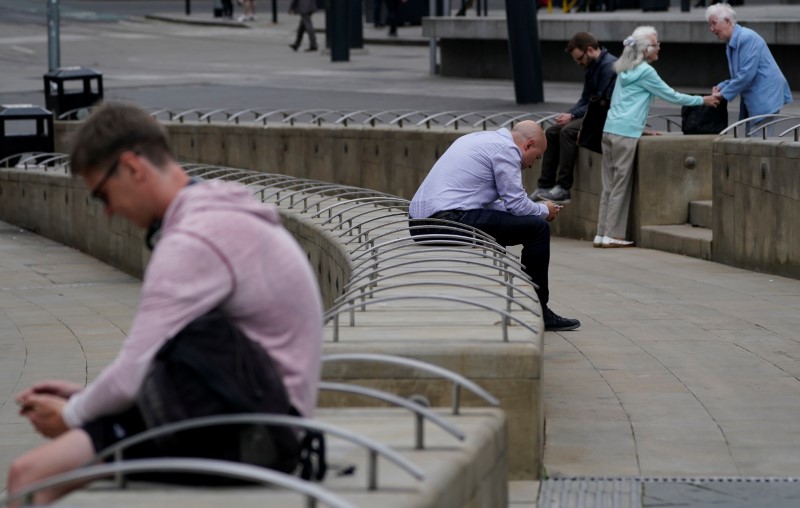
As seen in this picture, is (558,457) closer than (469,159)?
Yes

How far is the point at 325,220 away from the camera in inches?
463

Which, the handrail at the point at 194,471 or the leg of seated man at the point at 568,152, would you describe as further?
the leg of seated man at the point at 568,152

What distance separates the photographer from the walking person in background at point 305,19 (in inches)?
1393

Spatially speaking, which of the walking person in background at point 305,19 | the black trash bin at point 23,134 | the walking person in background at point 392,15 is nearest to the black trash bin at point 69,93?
the black trash bin at point 23,134

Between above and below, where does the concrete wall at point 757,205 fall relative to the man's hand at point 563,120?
below

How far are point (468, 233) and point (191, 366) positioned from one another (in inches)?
213

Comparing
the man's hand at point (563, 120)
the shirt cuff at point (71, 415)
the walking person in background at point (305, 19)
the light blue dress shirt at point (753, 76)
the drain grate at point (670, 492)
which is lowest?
the drain grate at point (670, 492)

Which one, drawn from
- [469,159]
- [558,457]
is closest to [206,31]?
[469,159]

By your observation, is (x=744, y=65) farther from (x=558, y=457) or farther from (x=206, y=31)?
(x=206, y=31)

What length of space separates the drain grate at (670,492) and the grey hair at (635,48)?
749cm

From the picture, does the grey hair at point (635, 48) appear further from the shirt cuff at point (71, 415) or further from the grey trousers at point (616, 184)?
the shirt cuff at point (71, 415)

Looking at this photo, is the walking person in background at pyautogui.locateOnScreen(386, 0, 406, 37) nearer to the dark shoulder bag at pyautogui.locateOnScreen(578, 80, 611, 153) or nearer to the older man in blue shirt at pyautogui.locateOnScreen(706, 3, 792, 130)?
the dark shoulder bag at pyautogui.locateOnScreen(578, 80, 611, 153)

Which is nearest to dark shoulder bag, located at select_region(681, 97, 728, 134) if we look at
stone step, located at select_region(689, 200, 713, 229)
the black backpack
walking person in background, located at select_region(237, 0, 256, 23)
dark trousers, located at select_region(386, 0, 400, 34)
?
stone step, located at select_region(689, 200, 713, 229)

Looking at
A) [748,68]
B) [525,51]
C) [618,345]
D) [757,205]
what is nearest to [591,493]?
[618,345]
